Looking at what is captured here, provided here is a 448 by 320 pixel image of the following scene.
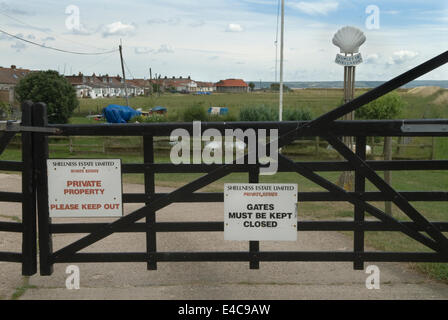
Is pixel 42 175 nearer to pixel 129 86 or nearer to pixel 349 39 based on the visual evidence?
pixel 349 39

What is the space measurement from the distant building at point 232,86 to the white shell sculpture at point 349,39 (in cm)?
14089

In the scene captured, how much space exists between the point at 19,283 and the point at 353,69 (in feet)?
37.2

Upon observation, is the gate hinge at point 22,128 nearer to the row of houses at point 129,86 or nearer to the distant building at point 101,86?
the row of houses at point 129,86

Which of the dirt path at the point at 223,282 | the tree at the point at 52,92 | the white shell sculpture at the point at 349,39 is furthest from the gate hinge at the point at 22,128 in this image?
the tree at the point at 52,92

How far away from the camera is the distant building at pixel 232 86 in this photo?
Answer: 156m

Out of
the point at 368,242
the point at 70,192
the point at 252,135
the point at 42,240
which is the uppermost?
the point at 252,135

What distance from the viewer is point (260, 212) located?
561 centimetres

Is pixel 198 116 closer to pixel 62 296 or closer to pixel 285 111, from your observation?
pixel 285 111

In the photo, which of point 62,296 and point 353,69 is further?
point 353,69

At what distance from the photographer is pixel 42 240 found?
5.71m

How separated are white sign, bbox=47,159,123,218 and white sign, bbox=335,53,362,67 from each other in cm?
1044

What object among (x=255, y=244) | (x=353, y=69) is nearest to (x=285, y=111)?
(x=353, y=69)

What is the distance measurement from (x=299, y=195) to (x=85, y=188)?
2.36 meters

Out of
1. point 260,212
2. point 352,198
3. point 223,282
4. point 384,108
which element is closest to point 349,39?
point 352,198
